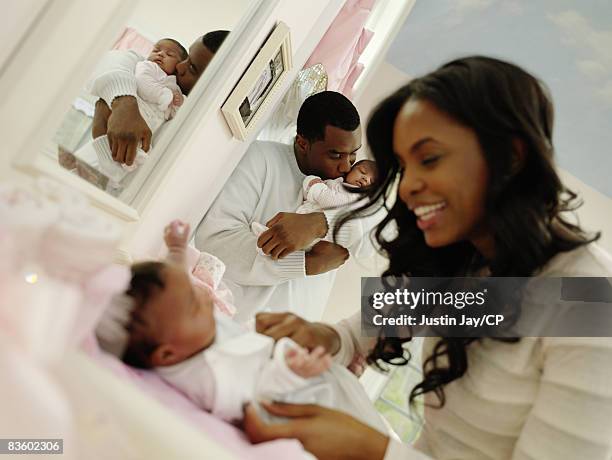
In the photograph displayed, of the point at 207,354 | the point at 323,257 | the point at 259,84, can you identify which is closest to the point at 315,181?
the point at 323,257

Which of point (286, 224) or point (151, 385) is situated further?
point (286, 224)

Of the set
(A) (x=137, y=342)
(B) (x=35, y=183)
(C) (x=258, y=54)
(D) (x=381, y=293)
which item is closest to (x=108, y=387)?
(A) (x=137, y=342)

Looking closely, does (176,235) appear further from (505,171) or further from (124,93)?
(505,171)

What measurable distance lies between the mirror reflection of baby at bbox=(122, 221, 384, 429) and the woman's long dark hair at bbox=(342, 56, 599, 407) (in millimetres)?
223

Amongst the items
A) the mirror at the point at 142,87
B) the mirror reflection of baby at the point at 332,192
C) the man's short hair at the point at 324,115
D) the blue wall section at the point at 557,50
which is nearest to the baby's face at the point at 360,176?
the mirror reflection of baby at the point at 332,192

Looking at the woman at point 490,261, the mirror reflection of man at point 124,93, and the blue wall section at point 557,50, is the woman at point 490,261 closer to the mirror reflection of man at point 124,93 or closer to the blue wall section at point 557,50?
the blue wall section at point 557,50

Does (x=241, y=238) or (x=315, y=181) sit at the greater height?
(x=315, y=181)

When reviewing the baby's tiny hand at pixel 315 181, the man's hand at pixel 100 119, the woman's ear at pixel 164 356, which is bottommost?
the woman's ear at pixel 164 356

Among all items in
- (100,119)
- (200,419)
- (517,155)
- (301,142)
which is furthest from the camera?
(301,142)

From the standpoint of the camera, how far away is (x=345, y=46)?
1.30m

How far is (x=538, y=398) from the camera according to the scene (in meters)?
0.59

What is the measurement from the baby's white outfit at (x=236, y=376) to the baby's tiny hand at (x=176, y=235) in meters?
0.13

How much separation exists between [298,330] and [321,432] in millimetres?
138

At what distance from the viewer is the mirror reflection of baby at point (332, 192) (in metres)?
0.92
